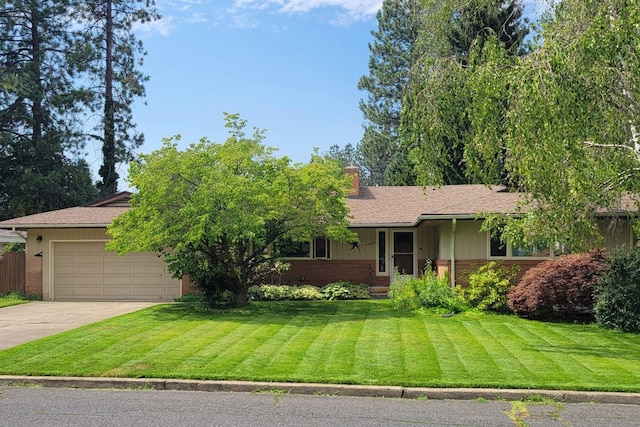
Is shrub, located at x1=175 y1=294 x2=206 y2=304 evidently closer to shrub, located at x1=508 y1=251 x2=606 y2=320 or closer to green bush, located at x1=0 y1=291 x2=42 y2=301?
green bush, located at x1=0 y1=291 x2=42 y2=301

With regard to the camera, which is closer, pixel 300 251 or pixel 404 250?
pixel 404 250

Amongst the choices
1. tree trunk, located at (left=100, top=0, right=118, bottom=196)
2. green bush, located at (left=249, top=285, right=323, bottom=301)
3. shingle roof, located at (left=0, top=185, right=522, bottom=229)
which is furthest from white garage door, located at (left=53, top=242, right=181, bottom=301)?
tree trunk, located at (left=100, top=0, right=118, bottom=196)

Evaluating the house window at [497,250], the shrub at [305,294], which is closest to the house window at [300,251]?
the shrub at [305,294]

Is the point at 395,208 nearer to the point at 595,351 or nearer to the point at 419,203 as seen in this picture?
the point at 419,203

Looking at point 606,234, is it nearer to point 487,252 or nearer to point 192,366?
point 487,252

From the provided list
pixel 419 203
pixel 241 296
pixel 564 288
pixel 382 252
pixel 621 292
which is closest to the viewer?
pixel 621 292

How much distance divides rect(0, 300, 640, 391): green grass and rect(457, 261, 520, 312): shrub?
951mm

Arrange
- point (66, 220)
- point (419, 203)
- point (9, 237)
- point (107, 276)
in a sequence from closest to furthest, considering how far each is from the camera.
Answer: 1. point (66, 220)
2. point (107, 276)
3. point (419, 203)
4. point (9, 237)

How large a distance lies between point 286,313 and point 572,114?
8.94m

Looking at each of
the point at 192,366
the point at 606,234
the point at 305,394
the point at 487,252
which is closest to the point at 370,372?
the point at 305,394

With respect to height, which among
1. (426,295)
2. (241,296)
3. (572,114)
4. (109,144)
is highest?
(109,144)

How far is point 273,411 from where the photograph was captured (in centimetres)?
718

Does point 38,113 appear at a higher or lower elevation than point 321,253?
higher

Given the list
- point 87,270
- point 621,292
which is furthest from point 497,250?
point 87,270
